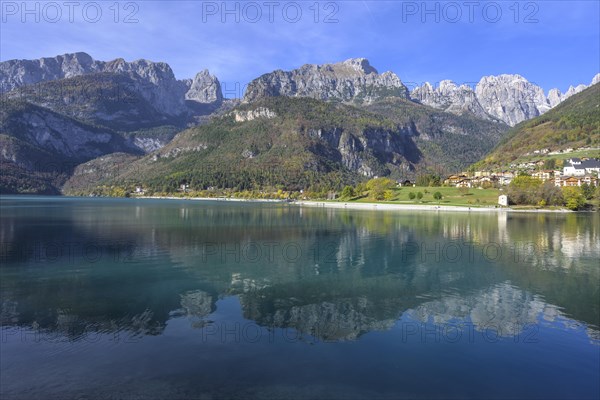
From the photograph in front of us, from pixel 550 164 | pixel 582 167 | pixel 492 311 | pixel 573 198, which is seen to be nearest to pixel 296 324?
pixel 492 311

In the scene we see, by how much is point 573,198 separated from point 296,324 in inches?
5120

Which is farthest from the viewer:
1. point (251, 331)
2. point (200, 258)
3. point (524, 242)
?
point (524, 242)

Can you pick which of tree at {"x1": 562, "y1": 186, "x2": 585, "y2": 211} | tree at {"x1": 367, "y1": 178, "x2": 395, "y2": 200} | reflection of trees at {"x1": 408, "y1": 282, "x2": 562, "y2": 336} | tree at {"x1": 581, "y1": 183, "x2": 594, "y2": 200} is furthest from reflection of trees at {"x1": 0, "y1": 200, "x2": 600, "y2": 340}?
tree at {"x1": 367, "y1": 178, "x2": 395, "y2": 200}

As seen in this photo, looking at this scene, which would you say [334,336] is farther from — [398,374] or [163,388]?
[163,388]

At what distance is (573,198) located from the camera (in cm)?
11969

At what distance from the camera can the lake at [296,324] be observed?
14109 mm

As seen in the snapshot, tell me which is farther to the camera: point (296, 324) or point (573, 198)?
point (573, 198)

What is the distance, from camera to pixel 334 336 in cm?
1878

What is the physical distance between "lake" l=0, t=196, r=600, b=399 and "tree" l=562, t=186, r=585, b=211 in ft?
310

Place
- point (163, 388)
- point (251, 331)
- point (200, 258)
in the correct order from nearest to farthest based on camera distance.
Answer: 1. point (163, 388)
2. point (251, 331)
3. point (200, 258)

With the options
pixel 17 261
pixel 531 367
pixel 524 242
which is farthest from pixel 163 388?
pixel 524 242

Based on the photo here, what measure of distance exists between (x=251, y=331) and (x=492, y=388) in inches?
420

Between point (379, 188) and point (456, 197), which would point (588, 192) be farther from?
point (379, 188)

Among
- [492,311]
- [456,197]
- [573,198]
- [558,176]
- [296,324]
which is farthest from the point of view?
[558,176]
